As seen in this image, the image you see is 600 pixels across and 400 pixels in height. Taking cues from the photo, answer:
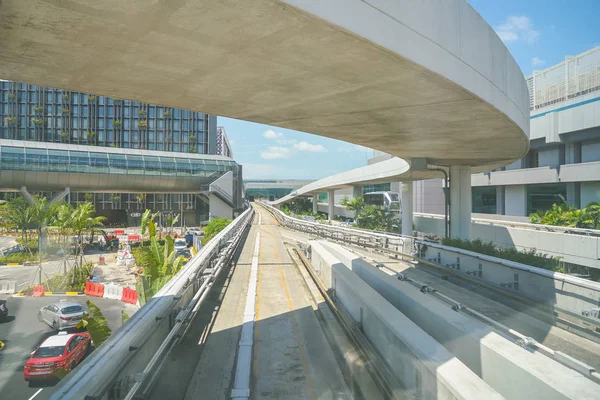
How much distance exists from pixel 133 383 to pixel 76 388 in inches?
39.1

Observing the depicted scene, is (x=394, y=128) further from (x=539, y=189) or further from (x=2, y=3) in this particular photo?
(x=539, y=189)

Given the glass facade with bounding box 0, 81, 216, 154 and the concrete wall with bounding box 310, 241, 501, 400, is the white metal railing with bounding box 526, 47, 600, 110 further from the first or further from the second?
the glass facade with bounding box 0, 81, 216, 154

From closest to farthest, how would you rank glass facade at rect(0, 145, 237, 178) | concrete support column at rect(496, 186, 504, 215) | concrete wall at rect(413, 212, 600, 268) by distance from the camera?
concrete wall at rect(413, 212, 600, 268)
concrete support column at rect(496, 186, 504, 215)
glass facade at rect(0, 145, 237, 178)

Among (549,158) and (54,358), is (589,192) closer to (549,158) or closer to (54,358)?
(549,158)

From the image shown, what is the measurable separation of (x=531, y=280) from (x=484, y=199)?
38622mm

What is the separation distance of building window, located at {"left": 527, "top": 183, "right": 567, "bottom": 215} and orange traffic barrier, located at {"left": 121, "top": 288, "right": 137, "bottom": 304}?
3582 cm

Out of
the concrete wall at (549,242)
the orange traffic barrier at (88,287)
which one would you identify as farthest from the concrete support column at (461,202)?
the orange traffic barrier at (88,287)

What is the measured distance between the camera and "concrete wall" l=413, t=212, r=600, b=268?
17.8 meters

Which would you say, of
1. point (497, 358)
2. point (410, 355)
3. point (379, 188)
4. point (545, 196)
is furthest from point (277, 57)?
point (379, 188)

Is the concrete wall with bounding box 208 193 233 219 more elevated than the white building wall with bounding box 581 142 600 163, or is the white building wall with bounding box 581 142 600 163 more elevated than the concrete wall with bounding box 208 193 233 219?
the white building wall with bounding box 581 142 600 163

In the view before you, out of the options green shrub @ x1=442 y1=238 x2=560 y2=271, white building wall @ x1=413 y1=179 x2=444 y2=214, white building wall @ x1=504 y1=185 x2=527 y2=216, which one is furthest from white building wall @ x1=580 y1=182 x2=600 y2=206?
green shrub @ x1=442 y1=238 x2=560 y2=271

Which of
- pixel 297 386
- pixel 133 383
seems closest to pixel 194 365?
pixel 297 386

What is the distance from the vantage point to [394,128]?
37.3 feet

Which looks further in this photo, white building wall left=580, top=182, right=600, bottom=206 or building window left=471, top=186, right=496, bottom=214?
building window left=471, top=186, right=496, bottom=214
